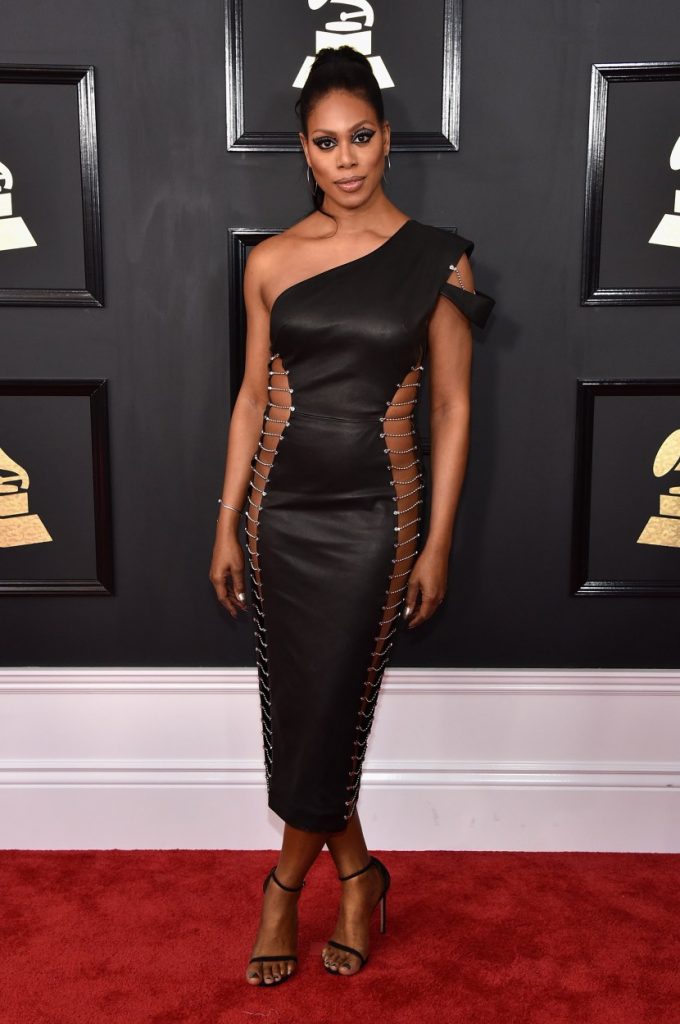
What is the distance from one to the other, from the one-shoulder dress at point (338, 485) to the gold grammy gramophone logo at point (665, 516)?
88cm

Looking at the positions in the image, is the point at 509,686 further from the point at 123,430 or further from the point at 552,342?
the point at 123,430

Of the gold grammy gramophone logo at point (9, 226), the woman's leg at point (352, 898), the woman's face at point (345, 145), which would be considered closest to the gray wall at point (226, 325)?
the gold grammy gramophone logo at point (9, 226)

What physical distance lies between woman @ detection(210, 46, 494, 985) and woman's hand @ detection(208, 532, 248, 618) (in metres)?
0.09

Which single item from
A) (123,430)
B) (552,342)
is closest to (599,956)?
(552,342)

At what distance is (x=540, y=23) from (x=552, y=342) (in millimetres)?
818

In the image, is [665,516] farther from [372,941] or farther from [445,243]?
[372,941]

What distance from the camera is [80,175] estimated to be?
99.9 inches

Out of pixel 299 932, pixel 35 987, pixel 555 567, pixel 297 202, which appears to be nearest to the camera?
pixel 35 987

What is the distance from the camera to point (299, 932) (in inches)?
93.4

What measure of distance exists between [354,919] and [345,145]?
5.73 feet

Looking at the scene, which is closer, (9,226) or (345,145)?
(345,145)

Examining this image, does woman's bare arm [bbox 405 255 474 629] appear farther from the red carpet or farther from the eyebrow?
the red carpet

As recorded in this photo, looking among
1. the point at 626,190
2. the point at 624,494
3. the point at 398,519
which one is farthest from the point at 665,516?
the point at 398,519

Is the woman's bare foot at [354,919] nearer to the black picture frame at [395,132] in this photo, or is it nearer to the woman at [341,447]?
the woman at [341,447]
